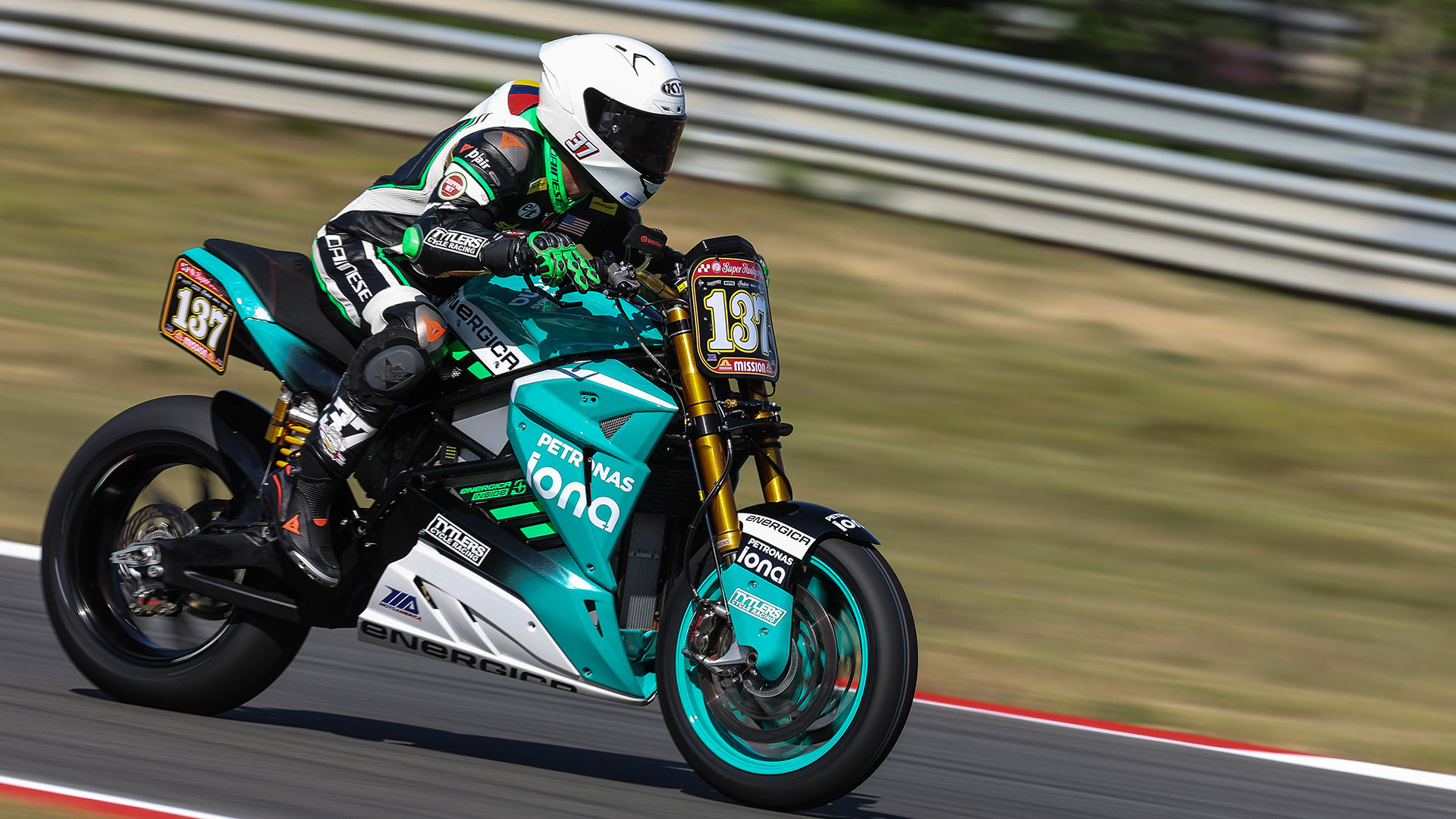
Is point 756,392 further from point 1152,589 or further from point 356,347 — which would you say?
point 1152,589

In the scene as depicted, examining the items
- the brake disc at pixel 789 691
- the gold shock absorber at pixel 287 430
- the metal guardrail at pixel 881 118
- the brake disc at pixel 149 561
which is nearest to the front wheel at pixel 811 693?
the brake disc at pixel 789 691

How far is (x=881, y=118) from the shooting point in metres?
11.0

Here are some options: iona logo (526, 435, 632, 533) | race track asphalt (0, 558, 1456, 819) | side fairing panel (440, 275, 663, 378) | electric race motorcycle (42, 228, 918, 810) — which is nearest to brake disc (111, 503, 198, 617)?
electric race motorcycle (42, 228, 918, 810)

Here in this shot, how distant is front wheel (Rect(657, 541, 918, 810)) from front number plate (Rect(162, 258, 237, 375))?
1.50 m

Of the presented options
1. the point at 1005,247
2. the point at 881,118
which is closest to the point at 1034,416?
the point at 1005,247

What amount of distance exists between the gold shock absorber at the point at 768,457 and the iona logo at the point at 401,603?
3.06 feet

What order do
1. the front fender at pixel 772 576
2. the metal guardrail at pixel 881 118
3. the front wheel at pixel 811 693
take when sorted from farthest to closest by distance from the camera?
the metal guardrail at pixel 881 118 < the front fender at pixel 772 576 < the front wheel at pixel 811 693

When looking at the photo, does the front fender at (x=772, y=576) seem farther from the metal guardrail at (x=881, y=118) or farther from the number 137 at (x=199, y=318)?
the metal guardrail at (x=881, y=118)

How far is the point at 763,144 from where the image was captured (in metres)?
11.3

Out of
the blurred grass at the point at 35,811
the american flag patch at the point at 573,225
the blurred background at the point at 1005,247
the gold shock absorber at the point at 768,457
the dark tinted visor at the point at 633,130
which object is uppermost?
the blurred background at the point at 1005,247

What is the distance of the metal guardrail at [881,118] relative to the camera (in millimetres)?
10477

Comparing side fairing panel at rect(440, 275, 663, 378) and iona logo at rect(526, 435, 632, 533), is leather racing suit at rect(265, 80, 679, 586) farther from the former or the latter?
iona logo at rect(526, 435, 632, 533)

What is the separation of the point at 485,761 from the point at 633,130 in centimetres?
168

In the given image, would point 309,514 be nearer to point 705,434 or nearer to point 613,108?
point 705,434
